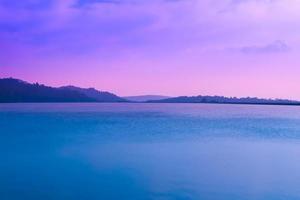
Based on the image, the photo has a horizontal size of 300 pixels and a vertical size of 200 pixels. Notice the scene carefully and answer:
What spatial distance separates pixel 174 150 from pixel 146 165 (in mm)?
6412

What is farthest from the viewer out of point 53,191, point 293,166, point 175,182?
point 293,166

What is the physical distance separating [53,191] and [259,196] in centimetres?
670

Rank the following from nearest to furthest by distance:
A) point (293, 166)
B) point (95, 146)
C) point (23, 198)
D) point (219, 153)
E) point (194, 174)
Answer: point (23, 198)
point (194, 174)
point (293, 166)
point (219, 153)
point (95, 146)

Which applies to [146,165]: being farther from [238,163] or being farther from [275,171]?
[275,171]

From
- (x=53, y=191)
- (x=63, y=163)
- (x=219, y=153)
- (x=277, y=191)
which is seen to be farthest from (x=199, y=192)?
(x=219, y=153)

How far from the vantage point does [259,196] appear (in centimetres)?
1223

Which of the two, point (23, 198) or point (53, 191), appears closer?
point (23, 198)

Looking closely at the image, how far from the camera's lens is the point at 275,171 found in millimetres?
16828

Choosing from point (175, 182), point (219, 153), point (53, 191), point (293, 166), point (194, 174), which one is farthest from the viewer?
point (219, 153)

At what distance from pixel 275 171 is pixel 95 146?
13.3 m

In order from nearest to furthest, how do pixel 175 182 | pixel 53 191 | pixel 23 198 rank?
pixel 23 198
pixel 53 191
pixel 175 182

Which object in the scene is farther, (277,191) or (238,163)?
(238,163)

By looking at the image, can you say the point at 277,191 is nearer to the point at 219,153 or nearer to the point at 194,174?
the point at 194,174

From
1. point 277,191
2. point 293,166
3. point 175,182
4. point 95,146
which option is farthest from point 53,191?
point 95,146
